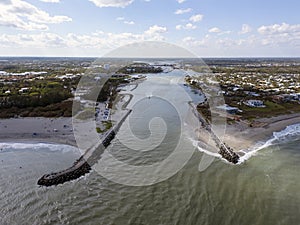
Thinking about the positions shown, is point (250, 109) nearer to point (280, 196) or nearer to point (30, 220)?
point (280, 196)

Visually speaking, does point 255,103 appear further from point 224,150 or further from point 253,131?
point 224,150

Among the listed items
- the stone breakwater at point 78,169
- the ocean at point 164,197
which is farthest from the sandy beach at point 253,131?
the stone breakwater at point 78,169

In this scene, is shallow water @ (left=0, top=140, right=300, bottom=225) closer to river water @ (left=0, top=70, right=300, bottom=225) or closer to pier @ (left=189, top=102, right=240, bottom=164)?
river water @ (left=0, top=70, right=300, bottom=225)

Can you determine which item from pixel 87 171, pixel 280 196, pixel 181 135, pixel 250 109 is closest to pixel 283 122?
pixel 250 109

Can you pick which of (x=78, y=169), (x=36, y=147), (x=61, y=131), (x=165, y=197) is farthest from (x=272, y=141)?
(x=36, y=147)

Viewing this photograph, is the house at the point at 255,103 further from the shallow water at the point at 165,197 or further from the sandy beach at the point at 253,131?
the shallow water at the point at 165,197

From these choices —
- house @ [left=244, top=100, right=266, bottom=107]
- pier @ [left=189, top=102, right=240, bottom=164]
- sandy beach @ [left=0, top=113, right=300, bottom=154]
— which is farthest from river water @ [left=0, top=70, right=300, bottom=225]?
house @ [left=244, top=100, right=266, bottom=107]
